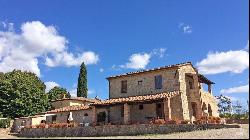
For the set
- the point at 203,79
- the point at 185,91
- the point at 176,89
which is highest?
the point at 203,79

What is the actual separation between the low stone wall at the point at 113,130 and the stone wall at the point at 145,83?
7.53 metres

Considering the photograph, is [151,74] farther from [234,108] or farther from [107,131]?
[234,108]

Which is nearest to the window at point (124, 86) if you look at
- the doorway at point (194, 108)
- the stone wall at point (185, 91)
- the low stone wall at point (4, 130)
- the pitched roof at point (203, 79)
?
the stone wall at point (185, 91)

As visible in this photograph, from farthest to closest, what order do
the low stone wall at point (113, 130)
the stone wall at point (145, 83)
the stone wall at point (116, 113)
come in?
the stone wall at point (116, 113)
the stone wall at point (145, 83)
the low stone wall at point (113, 130)

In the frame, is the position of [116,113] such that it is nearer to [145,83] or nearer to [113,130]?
[145,83]

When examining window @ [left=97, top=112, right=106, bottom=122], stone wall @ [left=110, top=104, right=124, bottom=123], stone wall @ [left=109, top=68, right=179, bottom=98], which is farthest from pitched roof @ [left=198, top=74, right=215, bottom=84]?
window @ [left=97, top=112, right=106, bottom=122]

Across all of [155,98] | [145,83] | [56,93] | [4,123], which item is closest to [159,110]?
[155,98]

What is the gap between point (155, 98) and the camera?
3031 cm

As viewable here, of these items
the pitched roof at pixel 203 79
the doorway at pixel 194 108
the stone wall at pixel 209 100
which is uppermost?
the pitched roof at pixel 203 79

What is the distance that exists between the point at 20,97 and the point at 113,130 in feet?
91.2

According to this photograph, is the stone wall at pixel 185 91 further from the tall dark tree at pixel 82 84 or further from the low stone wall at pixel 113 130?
the tall dark tree at pixel 82 84

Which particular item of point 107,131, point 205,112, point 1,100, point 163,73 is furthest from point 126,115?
point 1,100

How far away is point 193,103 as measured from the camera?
33.6 meters

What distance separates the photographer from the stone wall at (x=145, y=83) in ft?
109
